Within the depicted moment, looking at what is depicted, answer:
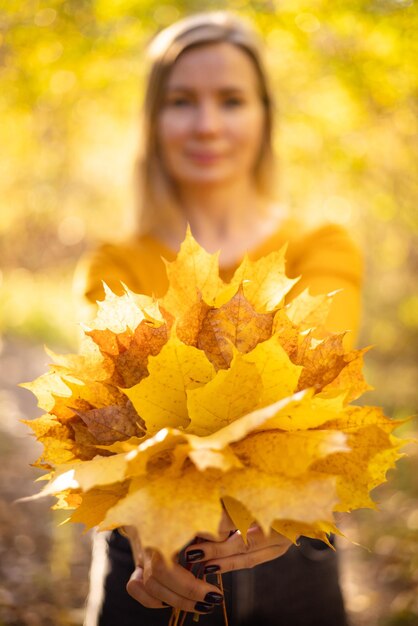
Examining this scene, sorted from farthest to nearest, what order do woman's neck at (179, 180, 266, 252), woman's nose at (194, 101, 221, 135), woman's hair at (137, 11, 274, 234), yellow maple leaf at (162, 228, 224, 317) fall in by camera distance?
1. woman's neck at (179, 180, 266, 252)
2. woman's hair at (137, 11, 274, 234)
3. woman's nose at (194, 101, 221, 135)
4. yellow maple leaf at (162, 228, 224, 317)

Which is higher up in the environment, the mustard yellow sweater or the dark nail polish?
the mustard yellow sweater

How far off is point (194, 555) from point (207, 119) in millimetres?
1426

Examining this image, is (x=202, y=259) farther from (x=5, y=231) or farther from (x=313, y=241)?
(x=5, y=231)

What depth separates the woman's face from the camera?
6.22ft

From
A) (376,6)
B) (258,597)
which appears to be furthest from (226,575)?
(376,6)

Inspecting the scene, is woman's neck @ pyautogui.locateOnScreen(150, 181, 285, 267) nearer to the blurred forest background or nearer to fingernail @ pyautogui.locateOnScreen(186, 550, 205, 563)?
the blurred forest background

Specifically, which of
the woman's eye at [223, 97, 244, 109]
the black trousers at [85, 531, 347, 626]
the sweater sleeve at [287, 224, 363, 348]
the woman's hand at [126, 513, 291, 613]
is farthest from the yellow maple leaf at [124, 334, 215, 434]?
the woman's eye at [223, 97, 244, 109]

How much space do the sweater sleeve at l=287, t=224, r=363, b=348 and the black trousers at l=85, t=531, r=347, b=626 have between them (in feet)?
1.92

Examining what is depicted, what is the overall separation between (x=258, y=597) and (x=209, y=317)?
0.84 metres

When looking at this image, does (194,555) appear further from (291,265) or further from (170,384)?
(291,265)

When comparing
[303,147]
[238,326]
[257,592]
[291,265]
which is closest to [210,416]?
[238,326]

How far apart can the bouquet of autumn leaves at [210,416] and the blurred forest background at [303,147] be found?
→ 1361 mm

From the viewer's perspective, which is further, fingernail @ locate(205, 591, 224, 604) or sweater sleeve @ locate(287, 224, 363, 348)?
sweater sleeve @ locate(287, 224, 363, 348)

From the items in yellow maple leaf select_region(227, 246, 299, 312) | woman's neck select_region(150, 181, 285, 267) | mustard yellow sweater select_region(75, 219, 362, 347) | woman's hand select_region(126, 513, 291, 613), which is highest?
woman's neck select_region(150, 181, 285, 267)
